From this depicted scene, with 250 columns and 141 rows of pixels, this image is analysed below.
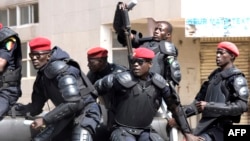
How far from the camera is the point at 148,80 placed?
6.76m

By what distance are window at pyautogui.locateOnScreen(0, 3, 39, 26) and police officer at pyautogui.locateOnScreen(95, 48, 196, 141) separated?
1321 centimetres

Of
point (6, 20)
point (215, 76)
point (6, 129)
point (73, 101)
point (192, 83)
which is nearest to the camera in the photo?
point (73, 101)

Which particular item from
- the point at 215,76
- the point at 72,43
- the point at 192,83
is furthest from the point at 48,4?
the point at 215,76

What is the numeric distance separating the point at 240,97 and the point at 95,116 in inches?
64.3

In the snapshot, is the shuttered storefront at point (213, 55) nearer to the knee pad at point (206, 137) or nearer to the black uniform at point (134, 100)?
the knee pad at point (206, 137)

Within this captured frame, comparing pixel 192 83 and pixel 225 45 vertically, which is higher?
pixel 225 45

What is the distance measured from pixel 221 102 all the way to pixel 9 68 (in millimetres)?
2300

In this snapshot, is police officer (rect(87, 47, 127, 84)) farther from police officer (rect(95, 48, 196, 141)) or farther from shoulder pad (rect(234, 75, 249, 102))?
shoulder pad (rect(234, 75, 249, 102))

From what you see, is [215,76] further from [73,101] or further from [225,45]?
[73,101]

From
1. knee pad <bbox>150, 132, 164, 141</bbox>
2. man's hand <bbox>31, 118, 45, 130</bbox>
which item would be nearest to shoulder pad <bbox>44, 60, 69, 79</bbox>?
man's hand <bbox>31, 118, 45, 130</bbox>

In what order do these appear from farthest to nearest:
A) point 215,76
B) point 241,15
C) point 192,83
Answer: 1. point 192,83
2. point 241,15
3. point 215,76

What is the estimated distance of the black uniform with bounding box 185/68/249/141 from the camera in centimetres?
736

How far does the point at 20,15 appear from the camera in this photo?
1998 centimetres

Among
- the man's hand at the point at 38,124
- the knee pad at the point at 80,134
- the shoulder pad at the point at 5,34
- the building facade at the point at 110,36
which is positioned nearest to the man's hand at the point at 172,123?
the knee pad at the point at 80,134
